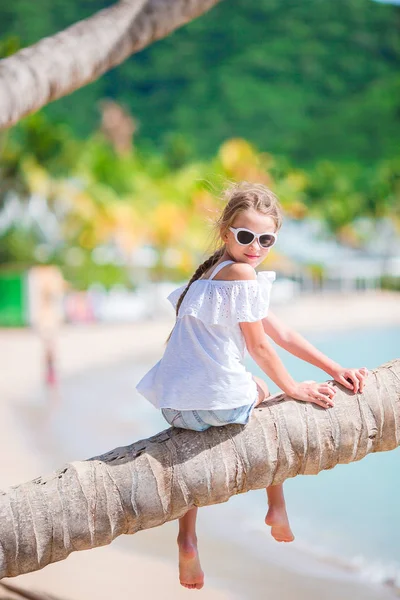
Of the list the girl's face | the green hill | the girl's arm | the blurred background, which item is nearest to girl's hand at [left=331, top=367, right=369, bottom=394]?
the girl's arm

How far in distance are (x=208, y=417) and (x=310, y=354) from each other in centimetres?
42

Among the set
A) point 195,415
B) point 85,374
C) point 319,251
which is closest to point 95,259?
point 85,374

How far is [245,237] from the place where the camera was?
255 cm

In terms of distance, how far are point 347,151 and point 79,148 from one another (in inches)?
3840

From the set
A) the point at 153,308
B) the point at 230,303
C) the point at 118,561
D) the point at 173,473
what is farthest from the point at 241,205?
the point at 153,308

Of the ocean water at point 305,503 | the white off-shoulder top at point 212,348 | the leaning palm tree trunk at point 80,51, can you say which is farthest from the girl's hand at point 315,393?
the ocean water at point 305,503

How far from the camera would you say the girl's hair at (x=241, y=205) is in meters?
2.57

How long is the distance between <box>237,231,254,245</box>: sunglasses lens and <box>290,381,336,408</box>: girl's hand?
485mm

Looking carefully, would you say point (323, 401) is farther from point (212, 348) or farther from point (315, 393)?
point (212, 348)

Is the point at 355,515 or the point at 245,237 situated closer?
the point at 245,237

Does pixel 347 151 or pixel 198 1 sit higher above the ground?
pixel 347 151

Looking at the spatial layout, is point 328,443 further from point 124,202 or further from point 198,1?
point 124,202

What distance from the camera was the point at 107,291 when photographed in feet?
91.6

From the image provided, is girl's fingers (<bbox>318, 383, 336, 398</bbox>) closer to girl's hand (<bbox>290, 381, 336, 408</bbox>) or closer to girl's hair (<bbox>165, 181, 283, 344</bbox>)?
girl's hand (<bbox>290, 381, 336, 408</bbox>)
